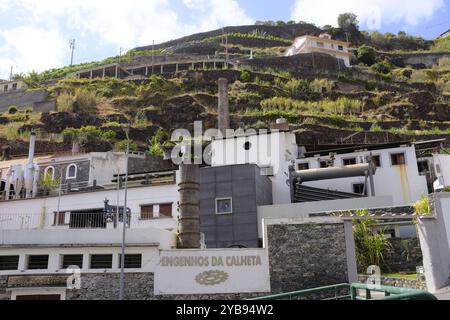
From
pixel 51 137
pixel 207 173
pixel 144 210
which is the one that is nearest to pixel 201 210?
pixel 207 173

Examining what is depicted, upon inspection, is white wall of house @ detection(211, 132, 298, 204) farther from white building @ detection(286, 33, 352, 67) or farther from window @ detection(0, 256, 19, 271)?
white building @ detection(286, 33, 352, 67)

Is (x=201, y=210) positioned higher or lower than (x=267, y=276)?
higher

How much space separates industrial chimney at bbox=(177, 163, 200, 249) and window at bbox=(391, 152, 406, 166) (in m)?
15.8

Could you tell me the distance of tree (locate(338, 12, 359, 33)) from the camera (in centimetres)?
9131

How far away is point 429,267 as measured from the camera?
17359 millimetres

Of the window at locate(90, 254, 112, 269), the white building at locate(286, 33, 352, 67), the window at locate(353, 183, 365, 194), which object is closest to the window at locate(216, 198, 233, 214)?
the window at locate(90, 254, 112, 269)

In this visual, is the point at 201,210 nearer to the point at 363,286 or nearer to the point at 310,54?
the point at 363,286

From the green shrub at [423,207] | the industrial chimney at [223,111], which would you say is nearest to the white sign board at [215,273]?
the green shrub at [423,207]

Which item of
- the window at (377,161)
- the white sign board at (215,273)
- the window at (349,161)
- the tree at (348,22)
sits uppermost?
the tree at (348,22)

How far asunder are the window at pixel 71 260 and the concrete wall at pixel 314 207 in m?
10.3

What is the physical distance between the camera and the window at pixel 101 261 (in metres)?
20.5

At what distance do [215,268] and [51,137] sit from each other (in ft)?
114

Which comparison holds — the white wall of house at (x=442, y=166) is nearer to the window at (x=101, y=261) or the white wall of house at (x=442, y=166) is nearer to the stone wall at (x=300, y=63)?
the window at (x=101, y=261)

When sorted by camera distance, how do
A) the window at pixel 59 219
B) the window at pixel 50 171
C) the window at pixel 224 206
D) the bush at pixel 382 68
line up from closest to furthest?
the window at pixel 224 206 < the window at pixel 59 219 < the window at pixel 50 171 < the bush at pixel 382 68
